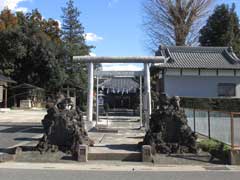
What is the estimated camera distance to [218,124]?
1585cm

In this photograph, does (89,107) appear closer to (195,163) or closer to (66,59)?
(195,163)

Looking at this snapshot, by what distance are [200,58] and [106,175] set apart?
3214 cm

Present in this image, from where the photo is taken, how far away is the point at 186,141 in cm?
1394

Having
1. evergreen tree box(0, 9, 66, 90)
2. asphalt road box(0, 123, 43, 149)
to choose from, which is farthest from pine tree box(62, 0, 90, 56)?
asphalt road box(0, 123, 43, 149)

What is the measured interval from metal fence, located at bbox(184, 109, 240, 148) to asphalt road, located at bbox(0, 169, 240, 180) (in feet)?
7.75

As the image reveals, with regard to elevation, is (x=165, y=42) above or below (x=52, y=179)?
above

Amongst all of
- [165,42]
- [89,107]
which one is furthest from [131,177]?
[165,42]

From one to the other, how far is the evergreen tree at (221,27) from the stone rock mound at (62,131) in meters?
41.8

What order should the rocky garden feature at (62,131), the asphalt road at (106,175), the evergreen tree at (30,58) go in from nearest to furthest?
the asphalt road at (106,175) < the rocky garden feature at (62,131) < the evergreen tree at (30,58)

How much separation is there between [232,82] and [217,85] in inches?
56.7

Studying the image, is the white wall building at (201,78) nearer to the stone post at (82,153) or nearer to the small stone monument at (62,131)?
the small stone monument at (62,131)

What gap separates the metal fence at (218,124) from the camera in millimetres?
13359

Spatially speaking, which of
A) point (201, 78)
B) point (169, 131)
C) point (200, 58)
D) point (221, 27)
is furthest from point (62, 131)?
point (221, 27)

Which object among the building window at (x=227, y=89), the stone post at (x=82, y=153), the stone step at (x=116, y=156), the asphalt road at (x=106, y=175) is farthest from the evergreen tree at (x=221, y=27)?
the asphalt road at (x=106, y=175)
